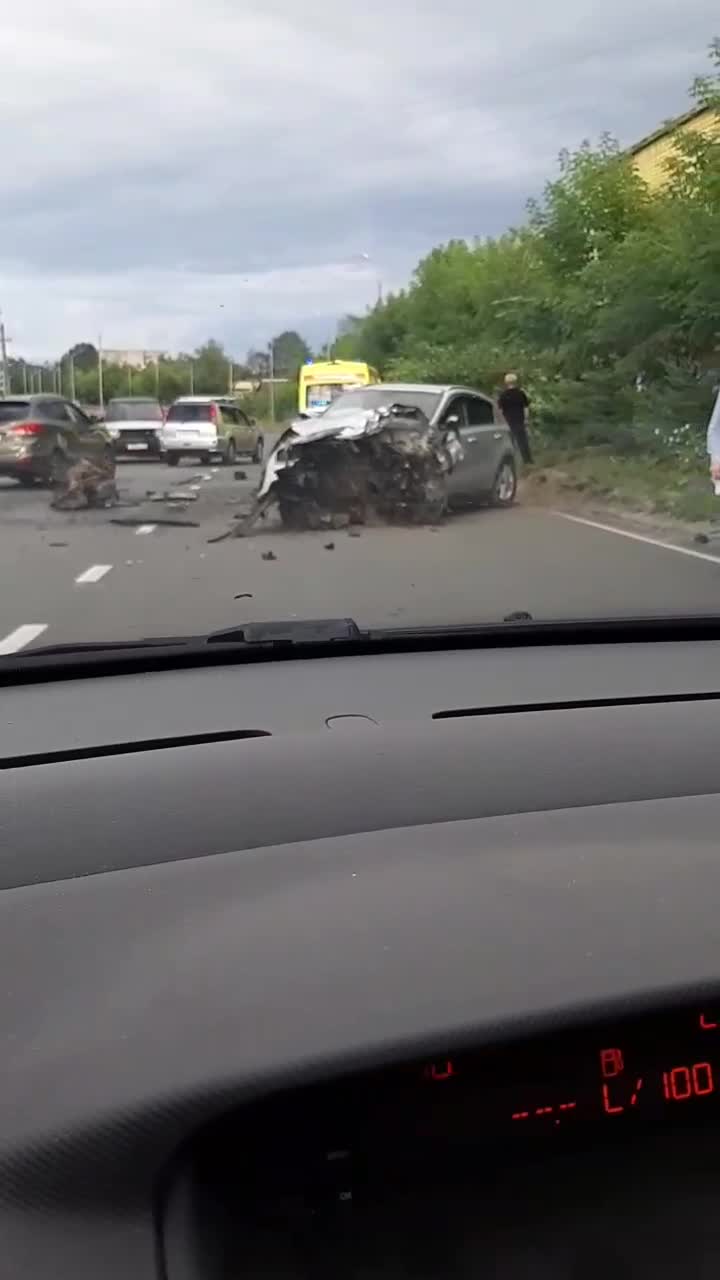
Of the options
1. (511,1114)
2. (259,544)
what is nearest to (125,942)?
(511,1114)

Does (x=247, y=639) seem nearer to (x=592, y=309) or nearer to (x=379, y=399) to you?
(x=379, y=399)

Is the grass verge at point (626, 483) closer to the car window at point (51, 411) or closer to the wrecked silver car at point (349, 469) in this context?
the wrecked silver car at point (349, 469)

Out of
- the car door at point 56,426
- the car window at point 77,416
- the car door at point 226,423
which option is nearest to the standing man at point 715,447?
the car door at point 226,423

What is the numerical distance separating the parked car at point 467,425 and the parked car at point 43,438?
91.2 inches

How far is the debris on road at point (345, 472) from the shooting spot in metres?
9.91

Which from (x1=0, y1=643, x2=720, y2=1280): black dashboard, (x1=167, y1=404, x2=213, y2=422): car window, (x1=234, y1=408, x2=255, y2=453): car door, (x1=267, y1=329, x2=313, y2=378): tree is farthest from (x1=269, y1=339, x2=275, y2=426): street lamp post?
(x1=0, y1=643, x2=720, y2=1280): black dashboard

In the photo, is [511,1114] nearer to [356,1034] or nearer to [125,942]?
[356,1034]

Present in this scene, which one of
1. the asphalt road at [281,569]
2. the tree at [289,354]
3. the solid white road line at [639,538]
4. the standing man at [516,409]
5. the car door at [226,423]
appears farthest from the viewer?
the car door at [226,423]

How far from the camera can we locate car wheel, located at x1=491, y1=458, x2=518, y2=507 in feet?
37.5

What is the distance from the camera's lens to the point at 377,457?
10.1 meters

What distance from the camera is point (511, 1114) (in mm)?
2135

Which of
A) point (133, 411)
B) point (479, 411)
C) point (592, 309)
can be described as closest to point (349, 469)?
point (479, 411)

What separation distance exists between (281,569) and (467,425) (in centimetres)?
242

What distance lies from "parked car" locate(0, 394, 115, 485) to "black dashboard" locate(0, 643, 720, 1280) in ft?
27.5
